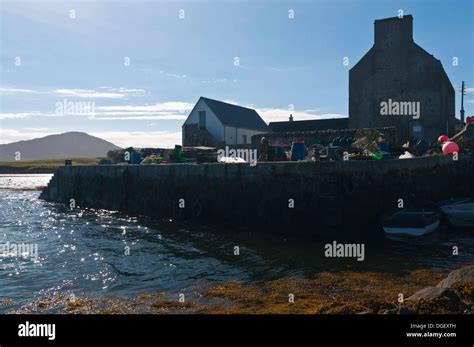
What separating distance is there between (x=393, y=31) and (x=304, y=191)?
21549mm

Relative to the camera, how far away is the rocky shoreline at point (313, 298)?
734 centimetres

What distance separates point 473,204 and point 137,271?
12890mm

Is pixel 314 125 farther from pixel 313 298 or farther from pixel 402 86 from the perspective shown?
pixel 313 298

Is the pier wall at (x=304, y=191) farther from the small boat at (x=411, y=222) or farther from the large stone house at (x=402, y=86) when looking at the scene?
the large stone house at (x=402, y=86)

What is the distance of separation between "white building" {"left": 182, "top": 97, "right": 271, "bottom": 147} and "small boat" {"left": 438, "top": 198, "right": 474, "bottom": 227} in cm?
2766

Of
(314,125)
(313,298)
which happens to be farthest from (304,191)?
(314,125)

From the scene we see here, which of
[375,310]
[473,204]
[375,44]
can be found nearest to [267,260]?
[375,310]

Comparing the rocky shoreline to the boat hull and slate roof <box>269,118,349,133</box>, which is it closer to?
the boat hull

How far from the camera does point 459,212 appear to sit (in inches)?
627

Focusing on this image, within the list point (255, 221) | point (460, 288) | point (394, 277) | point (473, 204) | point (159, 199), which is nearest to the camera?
point (460, 288)

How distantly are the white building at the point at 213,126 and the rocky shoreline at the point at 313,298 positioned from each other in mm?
32156

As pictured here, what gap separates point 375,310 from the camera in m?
7.27
